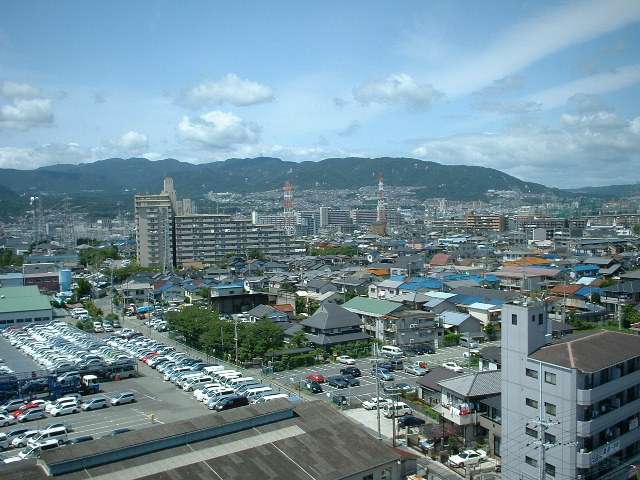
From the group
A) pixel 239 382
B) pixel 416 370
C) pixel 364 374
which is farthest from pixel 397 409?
pixel 239 382

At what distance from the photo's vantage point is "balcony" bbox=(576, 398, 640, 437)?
696 centimetres

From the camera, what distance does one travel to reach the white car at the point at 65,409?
420 inches

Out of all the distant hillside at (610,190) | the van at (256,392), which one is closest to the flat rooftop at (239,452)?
the van at (256,392)

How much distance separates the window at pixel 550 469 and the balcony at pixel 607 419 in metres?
0.61

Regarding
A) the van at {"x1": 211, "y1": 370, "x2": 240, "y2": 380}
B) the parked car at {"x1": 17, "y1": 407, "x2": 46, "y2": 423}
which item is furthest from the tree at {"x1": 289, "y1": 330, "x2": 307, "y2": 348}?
the parked car at {"x1": 17, "y1": 407, "x2": 46, "y2": 423}

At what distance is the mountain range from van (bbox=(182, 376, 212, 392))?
113212 millimetres

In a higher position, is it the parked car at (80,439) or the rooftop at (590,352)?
the rooftop at (590,352)

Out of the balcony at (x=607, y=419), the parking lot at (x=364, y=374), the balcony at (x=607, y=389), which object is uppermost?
the balcony at (x=607, y=389)

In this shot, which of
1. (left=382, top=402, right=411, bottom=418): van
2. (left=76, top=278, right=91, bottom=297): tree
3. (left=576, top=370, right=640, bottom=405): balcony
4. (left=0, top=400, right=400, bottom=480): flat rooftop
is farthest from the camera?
(left=76, top=278, right=91, bottom=297): tree

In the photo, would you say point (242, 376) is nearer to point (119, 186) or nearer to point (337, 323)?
point (337, 323)

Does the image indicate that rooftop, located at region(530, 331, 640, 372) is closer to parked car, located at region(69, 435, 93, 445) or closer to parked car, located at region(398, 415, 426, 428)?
parked car, located at region(398, 415, 426, 428)

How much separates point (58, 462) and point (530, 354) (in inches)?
223

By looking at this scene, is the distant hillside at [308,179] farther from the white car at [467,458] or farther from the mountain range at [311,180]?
the white car at [467,458]

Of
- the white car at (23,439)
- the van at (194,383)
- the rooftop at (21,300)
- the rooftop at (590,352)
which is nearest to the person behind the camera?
the rooftop at (590,352)
